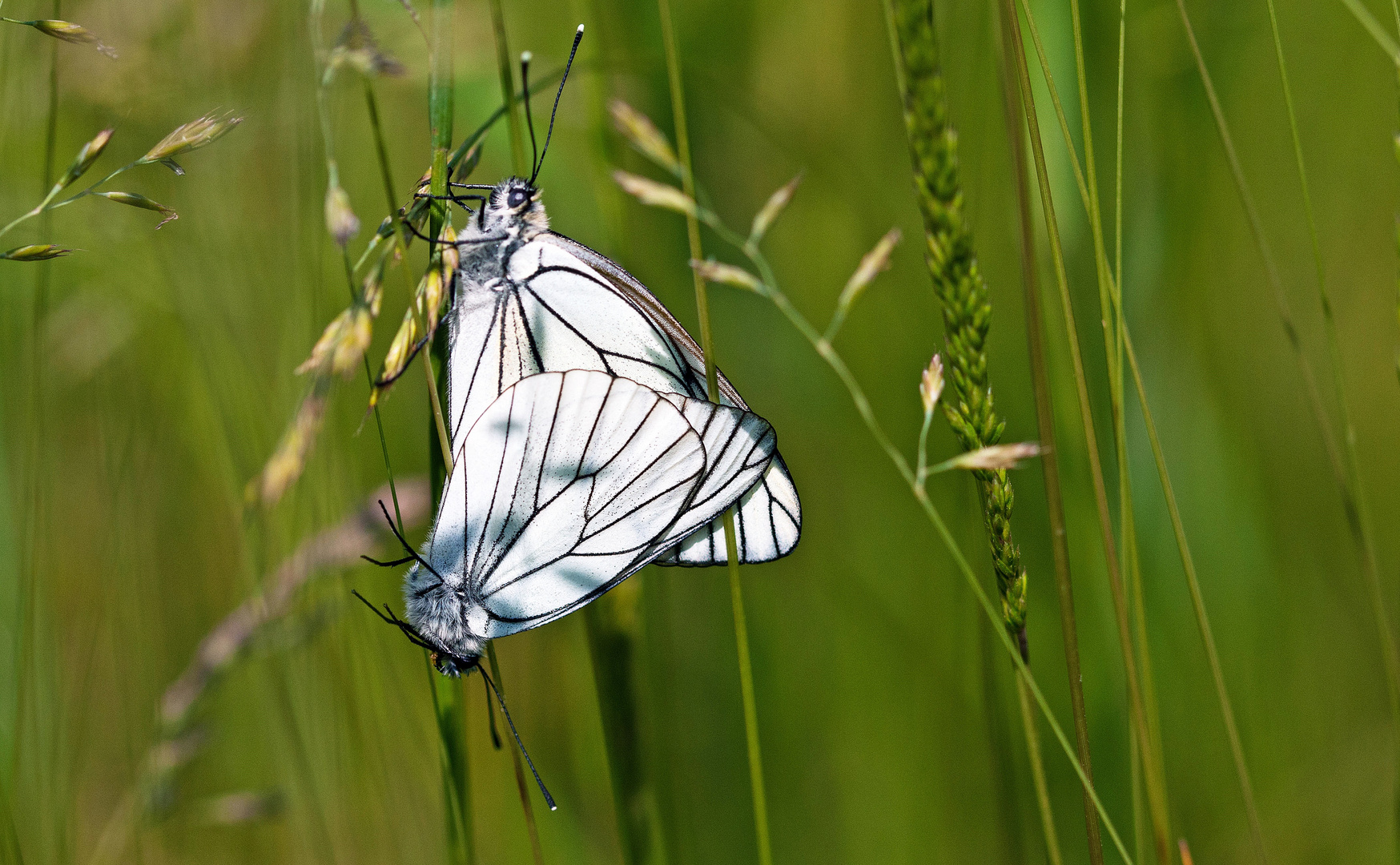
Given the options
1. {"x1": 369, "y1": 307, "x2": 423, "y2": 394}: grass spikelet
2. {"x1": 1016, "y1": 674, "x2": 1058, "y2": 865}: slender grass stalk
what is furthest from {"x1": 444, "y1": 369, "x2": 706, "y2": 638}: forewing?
{"x1": 1016, "y1": 674, "x2": 1058, "y2": 865}: slender grass stalk

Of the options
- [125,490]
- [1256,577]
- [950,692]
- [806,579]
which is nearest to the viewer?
[950,692]

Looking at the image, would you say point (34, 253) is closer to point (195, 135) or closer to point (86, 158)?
point (86, 158)

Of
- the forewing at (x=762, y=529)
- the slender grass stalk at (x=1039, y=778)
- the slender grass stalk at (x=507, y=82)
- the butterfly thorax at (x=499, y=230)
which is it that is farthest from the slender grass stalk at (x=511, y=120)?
the slender grass stalk at (x=1039, y=778)

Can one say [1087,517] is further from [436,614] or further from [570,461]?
[436,614]

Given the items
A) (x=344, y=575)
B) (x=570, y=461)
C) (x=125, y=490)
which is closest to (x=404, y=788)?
(x=344, y=575)

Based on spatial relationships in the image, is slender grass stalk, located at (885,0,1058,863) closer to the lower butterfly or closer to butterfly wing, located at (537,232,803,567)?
the lower butterfly

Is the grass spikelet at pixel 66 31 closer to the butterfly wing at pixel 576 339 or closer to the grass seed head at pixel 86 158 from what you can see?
the grass seed head at pixel 86 158

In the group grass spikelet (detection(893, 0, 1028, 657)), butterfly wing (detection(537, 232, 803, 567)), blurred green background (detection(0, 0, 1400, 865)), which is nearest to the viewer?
grass spikelet (detection(893, 0, 1028, 657))
